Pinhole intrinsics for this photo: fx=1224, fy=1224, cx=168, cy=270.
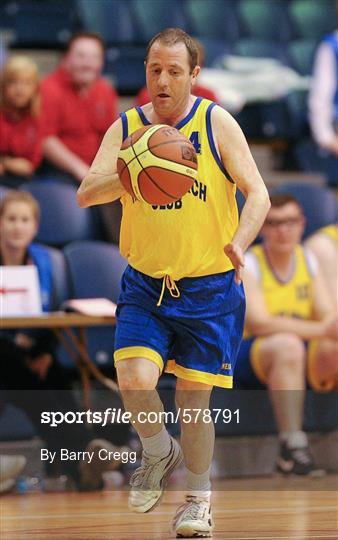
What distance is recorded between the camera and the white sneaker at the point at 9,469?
18.3 feet

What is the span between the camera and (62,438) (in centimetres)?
588

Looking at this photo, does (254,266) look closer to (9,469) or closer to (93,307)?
(93,307)

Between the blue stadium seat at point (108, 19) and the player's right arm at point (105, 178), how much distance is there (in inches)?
212

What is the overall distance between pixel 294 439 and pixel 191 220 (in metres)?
2.53

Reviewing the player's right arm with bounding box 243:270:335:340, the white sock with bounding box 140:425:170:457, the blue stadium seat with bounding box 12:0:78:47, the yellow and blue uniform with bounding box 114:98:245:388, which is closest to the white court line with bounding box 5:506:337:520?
the white sock with bounding box 140:425:170:457

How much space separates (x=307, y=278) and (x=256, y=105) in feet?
8.42

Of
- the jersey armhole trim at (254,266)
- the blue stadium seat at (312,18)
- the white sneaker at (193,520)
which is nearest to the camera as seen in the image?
the white sneaker at (193,520)

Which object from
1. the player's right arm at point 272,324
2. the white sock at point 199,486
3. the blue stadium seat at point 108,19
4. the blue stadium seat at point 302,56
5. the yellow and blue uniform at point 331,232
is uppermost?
the blue stadium seat at point 108,19

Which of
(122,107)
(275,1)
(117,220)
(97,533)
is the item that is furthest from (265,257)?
(275,1)

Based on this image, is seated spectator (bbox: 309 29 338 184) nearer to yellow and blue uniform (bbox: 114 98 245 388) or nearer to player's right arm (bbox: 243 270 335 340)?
player's right arm (bbox: 243 270 335 340)

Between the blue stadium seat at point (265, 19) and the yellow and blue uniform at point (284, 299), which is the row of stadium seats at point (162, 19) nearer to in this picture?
the blue stadium seat at point (265, 19)

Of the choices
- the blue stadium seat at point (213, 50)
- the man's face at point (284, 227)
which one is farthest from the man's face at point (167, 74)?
the blue stadium seat at point (213, 50)

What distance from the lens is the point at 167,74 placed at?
3.79 metres

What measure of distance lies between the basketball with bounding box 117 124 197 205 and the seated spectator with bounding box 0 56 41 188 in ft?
11.4
